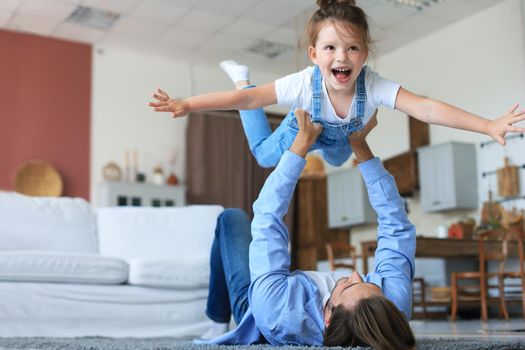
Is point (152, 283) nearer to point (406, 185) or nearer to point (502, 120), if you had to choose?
point (502, 120)

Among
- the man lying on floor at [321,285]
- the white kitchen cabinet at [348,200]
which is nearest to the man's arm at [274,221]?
the man lying on floor at [321,285]

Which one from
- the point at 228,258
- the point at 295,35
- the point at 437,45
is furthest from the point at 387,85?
the point at 295,35

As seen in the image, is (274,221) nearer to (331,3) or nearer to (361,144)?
(361,144)

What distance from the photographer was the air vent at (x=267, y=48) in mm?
7207

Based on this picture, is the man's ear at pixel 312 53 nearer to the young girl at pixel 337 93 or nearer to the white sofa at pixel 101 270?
the young girl at pixel 337 93

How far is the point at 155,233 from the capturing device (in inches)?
154

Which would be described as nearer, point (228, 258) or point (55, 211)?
point (228, 258)

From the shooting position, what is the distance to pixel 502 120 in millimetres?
1507

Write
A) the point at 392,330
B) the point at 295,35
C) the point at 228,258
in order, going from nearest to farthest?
the point at 392,330, the point at 228,258, the point at 295,35

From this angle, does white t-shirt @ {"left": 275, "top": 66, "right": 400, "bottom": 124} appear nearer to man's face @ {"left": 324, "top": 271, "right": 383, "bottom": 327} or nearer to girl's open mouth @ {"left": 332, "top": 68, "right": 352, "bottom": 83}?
girl's open mouth @ {"left": 332, "top": 68, "right": 352, "bottom": 83}

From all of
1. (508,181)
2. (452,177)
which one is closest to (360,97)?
(508,181)

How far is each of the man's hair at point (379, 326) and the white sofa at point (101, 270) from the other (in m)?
1.95

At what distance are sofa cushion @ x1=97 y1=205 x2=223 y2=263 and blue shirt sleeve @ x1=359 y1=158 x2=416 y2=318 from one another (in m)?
2.13

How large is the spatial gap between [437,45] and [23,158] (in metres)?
4.35
